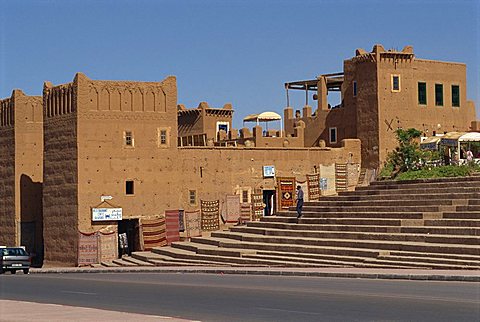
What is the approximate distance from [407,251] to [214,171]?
21.2 m

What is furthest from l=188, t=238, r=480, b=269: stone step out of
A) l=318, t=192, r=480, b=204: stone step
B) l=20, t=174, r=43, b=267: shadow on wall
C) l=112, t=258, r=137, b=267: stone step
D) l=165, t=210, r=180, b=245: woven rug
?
l=20, t=174, r=43, b=267: shadow on wall

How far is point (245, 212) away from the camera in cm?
5131

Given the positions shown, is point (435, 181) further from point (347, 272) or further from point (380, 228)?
point (347, 272)

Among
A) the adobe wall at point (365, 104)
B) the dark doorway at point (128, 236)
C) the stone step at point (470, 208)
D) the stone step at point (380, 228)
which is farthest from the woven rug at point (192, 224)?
the stone step at point (470, 208)

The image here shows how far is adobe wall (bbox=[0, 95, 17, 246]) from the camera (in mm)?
53812

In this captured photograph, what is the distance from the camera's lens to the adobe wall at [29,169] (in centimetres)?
5375

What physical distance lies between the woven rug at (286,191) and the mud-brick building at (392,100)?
4216mm

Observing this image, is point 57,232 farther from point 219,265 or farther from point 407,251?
point 407,251

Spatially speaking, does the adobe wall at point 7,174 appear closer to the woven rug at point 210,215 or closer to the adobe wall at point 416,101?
the woven rug at point 210,215

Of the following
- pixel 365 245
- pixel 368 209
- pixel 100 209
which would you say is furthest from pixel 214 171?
pixel 365 245

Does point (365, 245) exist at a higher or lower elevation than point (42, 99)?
lower

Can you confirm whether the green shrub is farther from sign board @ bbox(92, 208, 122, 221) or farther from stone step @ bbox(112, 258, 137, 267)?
sign board @ bbox(92, 208, 122, 221)

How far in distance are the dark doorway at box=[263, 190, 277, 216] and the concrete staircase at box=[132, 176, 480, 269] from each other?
9648 millimetres

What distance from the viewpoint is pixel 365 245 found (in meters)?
33.0
